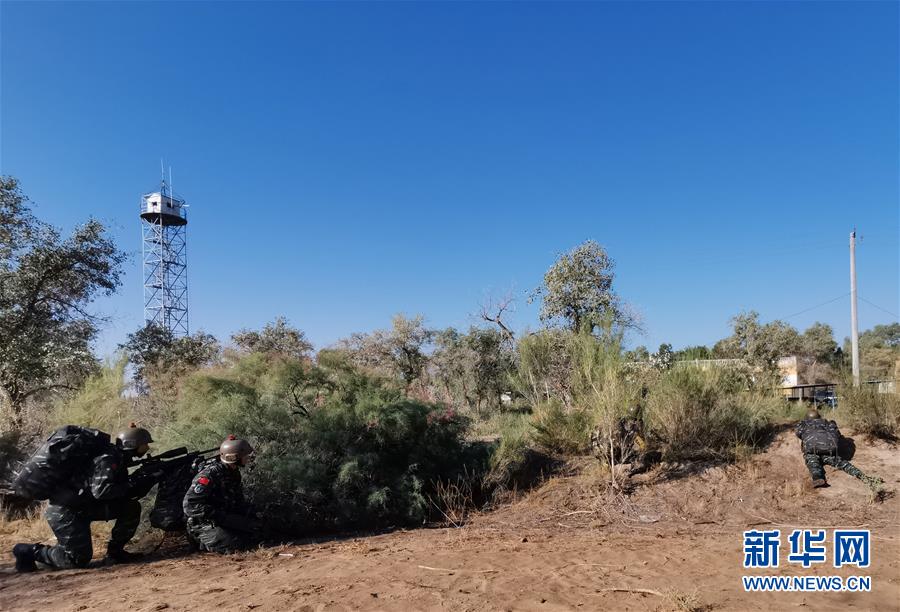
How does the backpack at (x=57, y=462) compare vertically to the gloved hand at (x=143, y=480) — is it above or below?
above

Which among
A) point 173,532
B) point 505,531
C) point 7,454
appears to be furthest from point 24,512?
point 505,531

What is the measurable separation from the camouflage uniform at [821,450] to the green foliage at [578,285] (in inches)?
267

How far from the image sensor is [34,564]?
5.32 m

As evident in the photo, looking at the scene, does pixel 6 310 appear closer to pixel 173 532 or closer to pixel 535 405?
pixel 173 532

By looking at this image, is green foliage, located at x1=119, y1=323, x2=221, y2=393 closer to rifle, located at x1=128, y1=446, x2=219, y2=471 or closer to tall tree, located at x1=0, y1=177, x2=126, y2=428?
tall tree, located at x1=0, y1=177, x2=126, y2=428

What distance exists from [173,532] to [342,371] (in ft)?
10.9

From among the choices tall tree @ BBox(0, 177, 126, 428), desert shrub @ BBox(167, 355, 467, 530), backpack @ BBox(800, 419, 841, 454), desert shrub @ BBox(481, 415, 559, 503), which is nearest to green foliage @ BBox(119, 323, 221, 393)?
tall tree @ BBox(0, 177, 126, 428)

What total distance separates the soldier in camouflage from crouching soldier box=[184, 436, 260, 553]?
64cm

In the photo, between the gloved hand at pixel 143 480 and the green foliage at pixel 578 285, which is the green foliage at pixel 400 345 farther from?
the gloved hand at pixel 143 480

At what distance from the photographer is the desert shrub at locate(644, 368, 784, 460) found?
9367 mm

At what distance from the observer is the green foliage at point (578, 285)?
1505cm

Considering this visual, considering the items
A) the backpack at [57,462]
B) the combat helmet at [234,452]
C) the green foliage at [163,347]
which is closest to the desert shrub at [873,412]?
the combat helmet at [234,452]

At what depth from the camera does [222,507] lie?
5891 mm

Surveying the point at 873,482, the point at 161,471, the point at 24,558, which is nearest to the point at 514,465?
the point at 873,482
